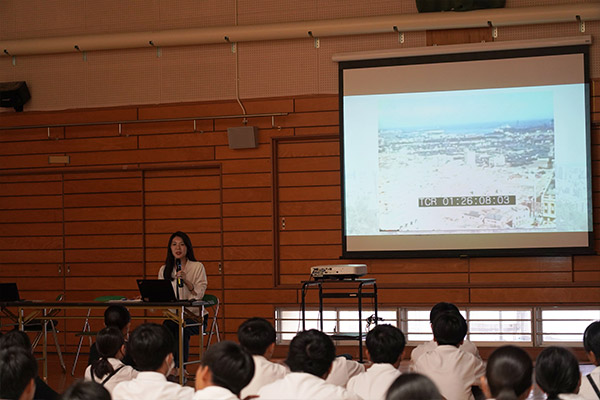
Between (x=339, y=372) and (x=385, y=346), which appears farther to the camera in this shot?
(x=339, y=372)

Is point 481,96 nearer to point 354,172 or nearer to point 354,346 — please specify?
point 354,172

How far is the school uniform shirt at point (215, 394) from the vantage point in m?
2.36

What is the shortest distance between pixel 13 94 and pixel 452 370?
6.67 meters

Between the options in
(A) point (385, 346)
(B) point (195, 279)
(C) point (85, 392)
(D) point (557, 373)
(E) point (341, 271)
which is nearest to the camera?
(C) point (85, 392)

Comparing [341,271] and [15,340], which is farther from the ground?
[341,271]

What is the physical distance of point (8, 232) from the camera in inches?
349

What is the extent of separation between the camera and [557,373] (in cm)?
254

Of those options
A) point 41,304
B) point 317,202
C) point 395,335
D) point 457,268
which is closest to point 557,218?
point 457,268

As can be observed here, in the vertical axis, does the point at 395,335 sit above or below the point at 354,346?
above

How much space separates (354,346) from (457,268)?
139 centimetres

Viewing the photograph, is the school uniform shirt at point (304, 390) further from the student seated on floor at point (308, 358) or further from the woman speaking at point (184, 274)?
the woman speaking at point (184, 274)

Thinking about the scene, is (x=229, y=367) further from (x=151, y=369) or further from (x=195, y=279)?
(x=195, y=279)

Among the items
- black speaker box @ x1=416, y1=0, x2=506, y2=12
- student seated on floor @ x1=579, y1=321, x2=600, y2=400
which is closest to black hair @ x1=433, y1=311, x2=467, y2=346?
student seated on floor @ x1=579, y1=321, x2=600, y2=400

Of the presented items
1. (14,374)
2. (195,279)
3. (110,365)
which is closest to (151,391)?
(14,374)
